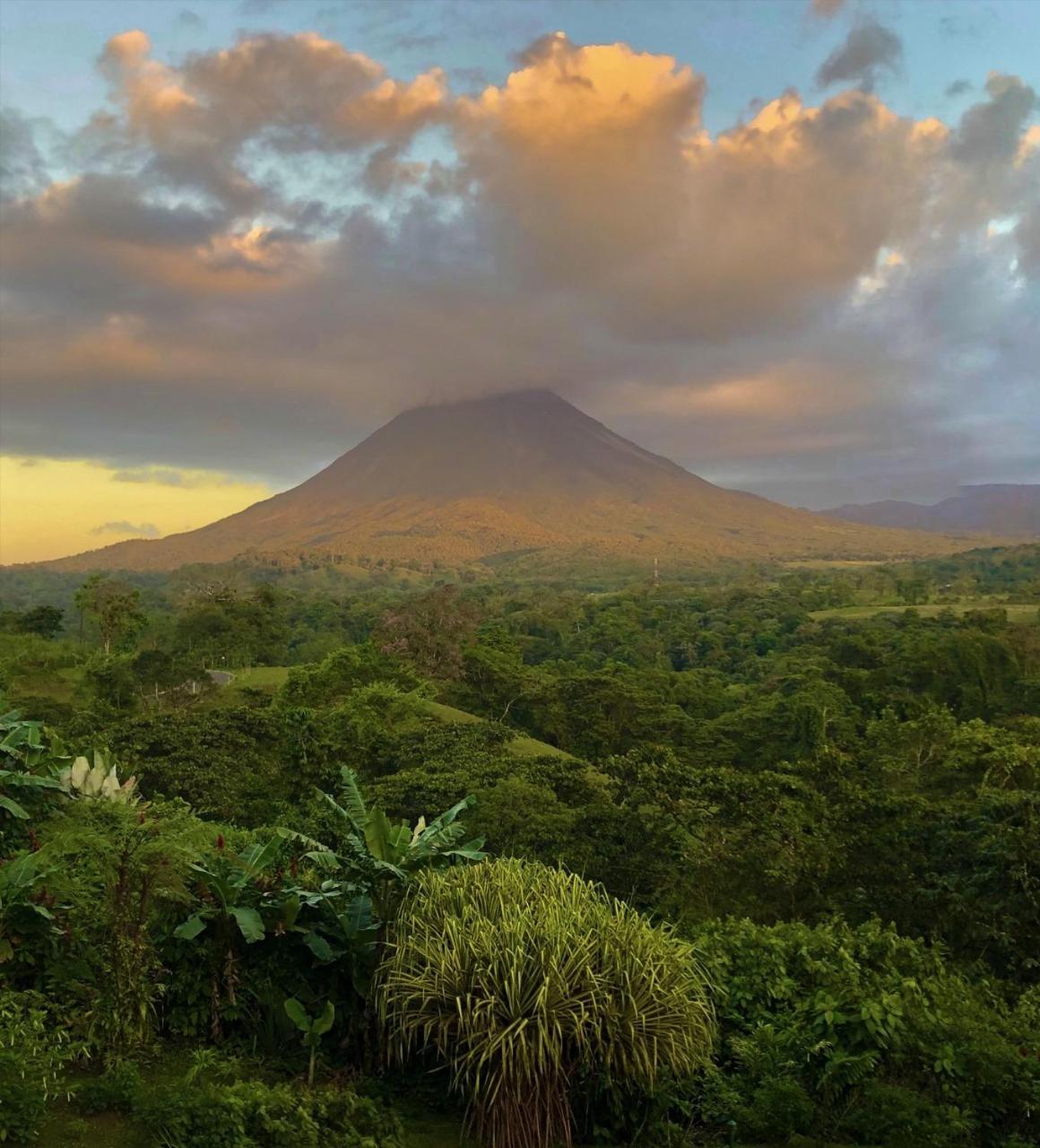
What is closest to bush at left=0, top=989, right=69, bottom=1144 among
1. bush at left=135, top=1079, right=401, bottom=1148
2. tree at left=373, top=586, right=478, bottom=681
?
bush at left=135, top=1079, right=401, bottom=1148

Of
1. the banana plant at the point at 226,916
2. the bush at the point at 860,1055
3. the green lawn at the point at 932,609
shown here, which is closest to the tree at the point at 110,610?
the banana plant at the point at 226,916

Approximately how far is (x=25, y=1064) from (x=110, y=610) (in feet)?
138

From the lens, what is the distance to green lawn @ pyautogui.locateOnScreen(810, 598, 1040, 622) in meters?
57.8

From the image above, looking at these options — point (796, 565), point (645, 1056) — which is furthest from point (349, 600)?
point (796, 565)

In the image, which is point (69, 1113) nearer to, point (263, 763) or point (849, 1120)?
point (849, 1120)

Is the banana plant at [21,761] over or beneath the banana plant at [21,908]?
over

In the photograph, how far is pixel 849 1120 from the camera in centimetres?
505

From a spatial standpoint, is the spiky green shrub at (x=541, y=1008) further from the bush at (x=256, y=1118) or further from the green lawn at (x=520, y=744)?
the green lawn at (x=520, y=744)

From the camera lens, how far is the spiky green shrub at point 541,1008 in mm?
5039

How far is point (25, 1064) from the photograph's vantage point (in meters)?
4.58

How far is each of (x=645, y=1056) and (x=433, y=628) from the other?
3386 cm

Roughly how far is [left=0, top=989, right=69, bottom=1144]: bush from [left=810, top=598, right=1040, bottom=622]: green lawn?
192ft

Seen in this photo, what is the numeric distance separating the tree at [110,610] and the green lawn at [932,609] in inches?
1757

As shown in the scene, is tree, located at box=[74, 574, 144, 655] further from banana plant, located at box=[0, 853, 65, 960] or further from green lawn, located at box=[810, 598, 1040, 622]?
green lawn, located at box=[810, 598, 1040, 622]
